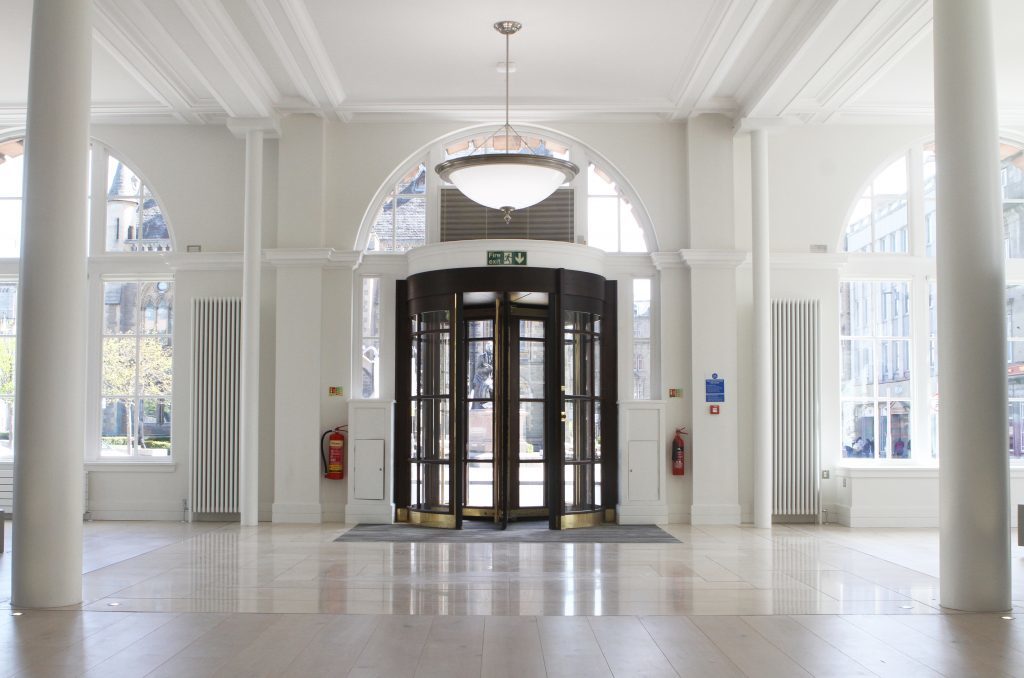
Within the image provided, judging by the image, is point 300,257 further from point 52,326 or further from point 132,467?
point 52,326

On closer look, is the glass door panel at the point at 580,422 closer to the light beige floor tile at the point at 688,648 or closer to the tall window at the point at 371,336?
the tall window at the point at 371,336

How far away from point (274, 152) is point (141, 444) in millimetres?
3521

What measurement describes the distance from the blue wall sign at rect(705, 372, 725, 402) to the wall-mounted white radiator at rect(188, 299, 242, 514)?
16.2 ft

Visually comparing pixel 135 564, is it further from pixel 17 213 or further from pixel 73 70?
pixel 17 213

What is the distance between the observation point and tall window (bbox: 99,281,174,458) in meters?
10.7

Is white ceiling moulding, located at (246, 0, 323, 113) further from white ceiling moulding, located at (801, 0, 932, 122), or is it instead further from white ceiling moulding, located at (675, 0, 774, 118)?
white ceiling moulding, located at (801, 0, 932, 122)

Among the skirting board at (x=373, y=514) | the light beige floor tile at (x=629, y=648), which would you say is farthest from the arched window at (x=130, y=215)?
the light beige floor tile at (x=629, y=648)

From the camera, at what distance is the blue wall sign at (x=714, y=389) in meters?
10.2

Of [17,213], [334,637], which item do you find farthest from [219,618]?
[17,213]

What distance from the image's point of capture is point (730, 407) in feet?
33.5

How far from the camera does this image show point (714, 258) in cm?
1024

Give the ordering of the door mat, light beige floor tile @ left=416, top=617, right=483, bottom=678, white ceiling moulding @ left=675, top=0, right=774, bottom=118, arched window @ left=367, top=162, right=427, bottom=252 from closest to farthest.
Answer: light beige floor tile @ left=416, top=617, right=483, bottom=678
white ceiling moulding @ left=675, top=0, right=774, bottom=118
the door mat
arched window @ left=367, top=162, right=427, bottom=252

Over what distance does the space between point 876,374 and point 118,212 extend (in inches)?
338

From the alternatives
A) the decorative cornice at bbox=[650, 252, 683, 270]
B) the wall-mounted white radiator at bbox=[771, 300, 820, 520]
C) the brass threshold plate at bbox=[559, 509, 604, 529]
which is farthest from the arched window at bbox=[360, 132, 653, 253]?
the brass threshold plate at bbox=[559, 509, 604, 529]
